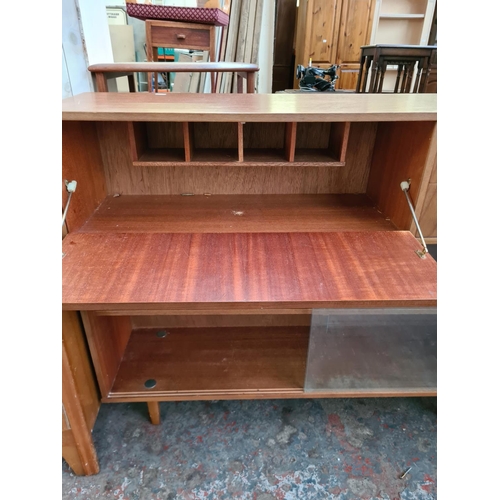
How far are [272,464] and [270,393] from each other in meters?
0.22

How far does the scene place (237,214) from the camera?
118 centimetres

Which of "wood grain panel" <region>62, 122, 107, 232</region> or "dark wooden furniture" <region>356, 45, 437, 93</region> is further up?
"dark wooden furniture" <region>356, 45, 437, 93</region>

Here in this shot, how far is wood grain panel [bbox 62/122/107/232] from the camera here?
0.98 m

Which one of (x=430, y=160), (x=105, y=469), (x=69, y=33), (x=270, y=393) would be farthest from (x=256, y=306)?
(x=69, y=33)

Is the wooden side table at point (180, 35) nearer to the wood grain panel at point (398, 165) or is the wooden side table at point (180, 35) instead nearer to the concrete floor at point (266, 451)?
the wood grain panel at point (398, 165)

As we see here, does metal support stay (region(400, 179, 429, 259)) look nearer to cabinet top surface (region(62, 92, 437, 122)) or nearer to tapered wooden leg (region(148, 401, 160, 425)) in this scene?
cabinet top surface (region(62, 92, 437, 122))

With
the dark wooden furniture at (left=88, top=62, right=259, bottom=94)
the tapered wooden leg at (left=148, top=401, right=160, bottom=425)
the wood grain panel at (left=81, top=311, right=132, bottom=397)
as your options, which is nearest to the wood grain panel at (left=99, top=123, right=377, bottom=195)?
the wood grain panel at (left=81, top=311, right=132, bottom=397)

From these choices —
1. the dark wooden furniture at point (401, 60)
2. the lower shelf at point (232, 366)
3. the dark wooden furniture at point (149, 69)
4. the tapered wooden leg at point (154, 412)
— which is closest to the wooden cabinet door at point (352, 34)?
the dark wooden furniture at point (401, 60)

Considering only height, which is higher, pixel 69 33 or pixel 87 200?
pixel 69 33

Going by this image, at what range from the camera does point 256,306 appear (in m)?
0.77

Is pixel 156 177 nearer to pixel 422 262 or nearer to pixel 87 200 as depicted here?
pixel 87 200

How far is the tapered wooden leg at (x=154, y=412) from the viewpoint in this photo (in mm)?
1159

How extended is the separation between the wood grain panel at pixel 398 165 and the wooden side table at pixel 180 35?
160 cm

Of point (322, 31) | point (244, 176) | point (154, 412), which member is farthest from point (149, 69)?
point (322, 31)
